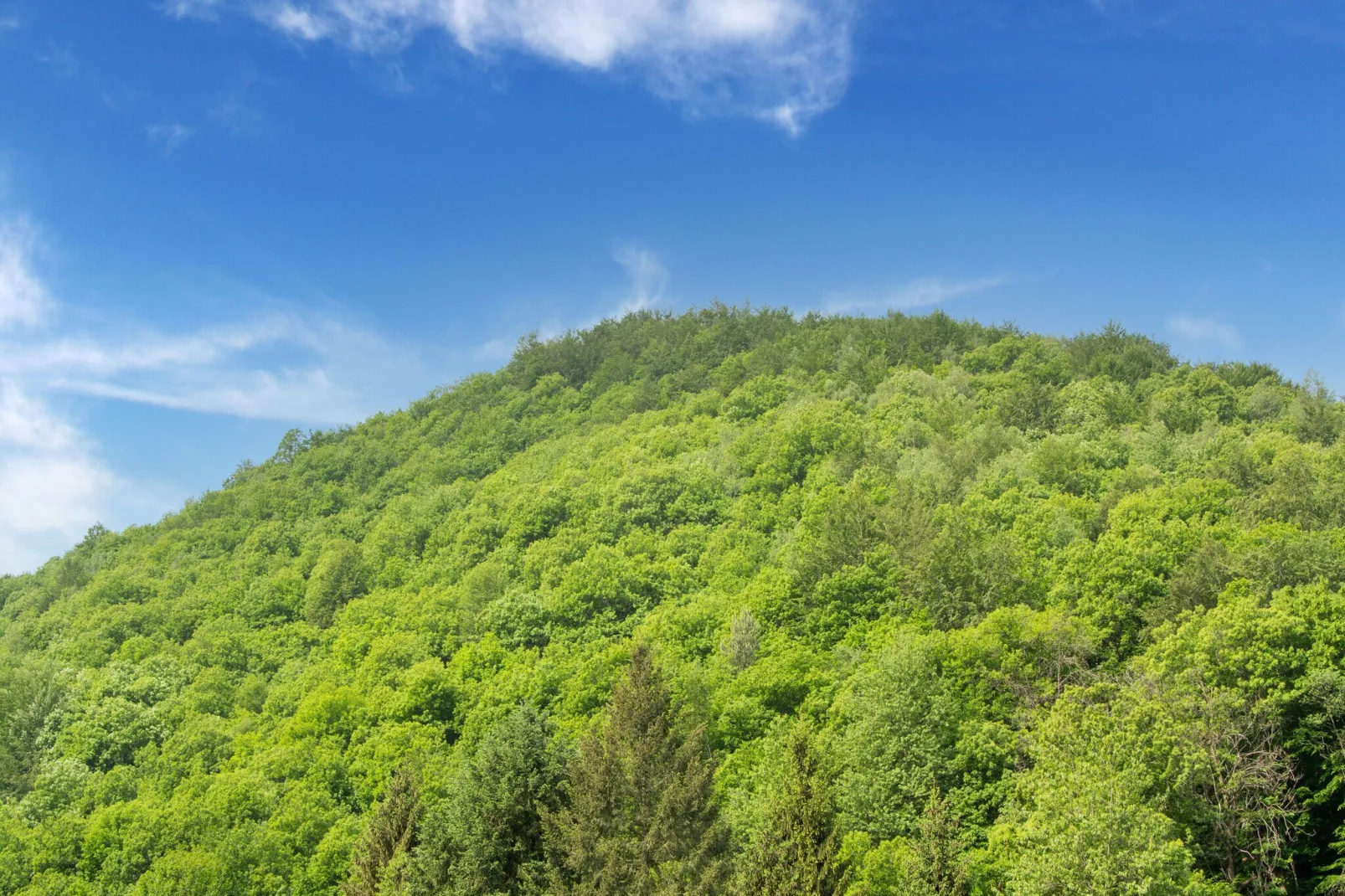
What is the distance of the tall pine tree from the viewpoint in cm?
3397

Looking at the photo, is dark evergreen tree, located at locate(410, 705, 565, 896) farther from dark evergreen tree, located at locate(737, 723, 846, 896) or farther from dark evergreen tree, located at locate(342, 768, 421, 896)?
dark evergreen tree, located at locate(737, 723, 846, 896)

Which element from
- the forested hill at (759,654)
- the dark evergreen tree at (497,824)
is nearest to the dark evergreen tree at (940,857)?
the forested hill at (759,654)

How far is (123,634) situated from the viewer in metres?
92.6

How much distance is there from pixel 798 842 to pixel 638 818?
642 centimetres

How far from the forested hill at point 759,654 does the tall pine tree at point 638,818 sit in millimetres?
137

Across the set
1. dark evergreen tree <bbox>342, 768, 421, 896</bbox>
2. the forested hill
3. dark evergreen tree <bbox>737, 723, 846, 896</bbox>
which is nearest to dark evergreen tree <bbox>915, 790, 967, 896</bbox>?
the forested hill

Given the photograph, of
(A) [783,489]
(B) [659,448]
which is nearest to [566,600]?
(A) [783,489]

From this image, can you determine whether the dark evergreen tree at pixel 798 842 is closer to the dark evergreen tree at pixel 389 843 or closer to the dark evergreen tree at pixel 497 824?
the dark evergreen tree at pixel 497 824

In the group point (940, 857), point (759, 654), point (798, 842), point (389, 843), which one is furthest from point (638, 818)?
point (759, 654)

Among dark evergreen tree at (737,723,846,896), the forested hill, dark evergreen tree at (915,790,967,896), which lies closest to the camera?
dark evergreen tree at (915,790,967,896)

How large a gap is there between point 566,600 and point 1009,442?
37153mm

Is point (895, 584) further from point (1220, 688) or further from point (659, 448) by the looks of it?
point (659, 448)

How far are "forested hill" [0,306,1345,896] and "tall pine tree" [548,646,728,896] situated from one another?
0.45 ft

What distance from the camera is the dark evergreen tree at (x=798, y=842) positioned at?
103ft
